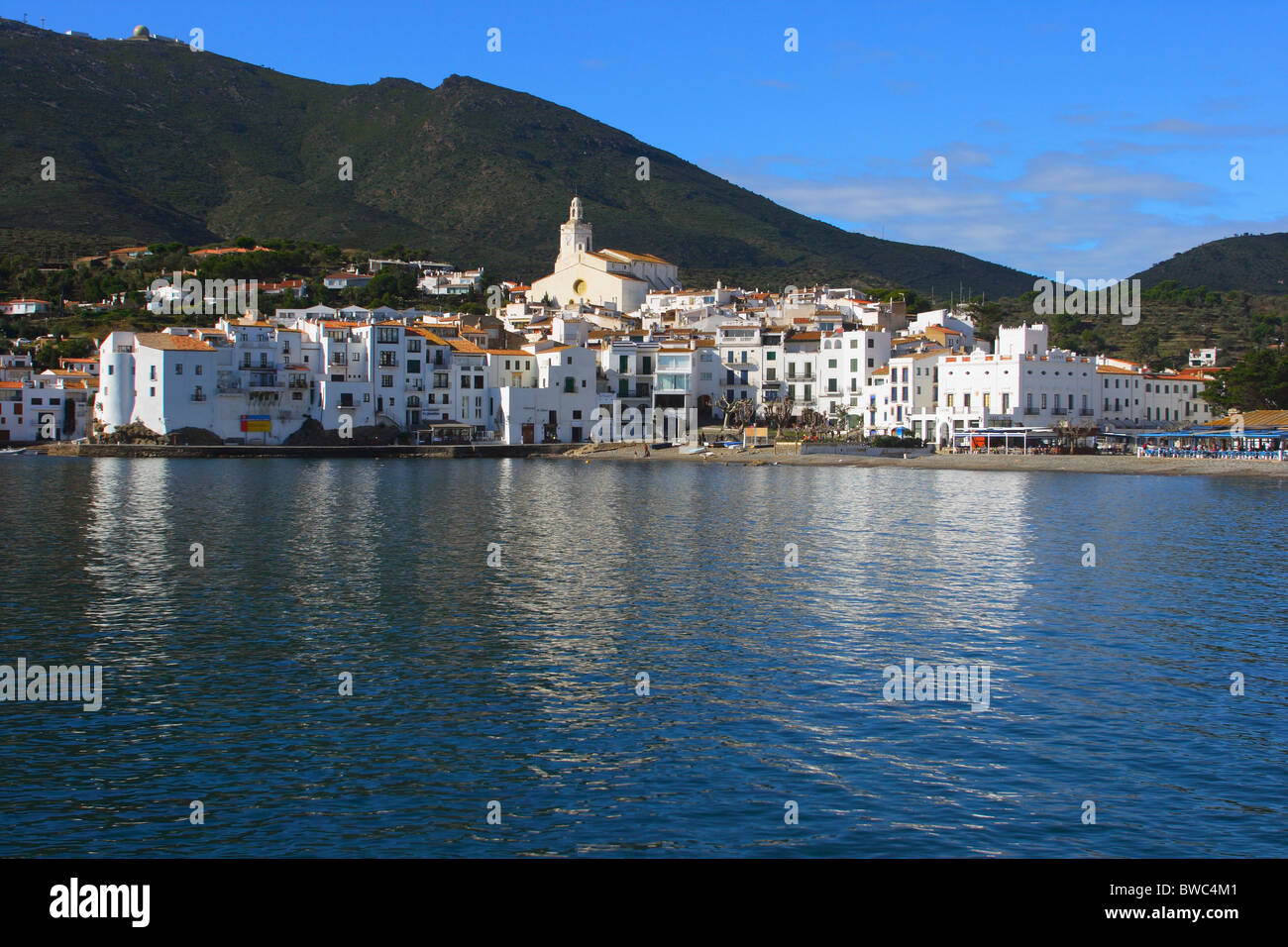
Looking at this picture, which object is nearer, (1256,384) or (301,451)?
(301,451)

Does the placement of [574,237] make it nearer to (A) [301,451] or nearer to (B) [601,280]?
(B) [601,280]

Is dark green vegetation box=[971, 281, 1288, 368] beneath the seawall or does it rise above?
above

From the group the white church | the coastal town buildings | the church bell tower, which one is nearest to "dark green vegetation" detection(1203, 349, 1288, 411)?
the coastal town buildings

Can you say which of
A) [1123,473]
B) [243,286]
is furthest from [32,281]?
[1123,473]

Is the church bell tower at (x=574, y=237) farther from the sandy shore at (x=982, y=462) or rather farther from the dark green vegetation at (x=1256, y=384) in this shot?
the dark green vegetation at (x=1256, y=384)

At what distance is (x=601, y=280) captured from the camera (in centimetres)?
11862

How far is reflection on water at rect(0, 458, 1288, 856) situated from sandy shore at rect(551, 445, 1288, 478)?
109 ft

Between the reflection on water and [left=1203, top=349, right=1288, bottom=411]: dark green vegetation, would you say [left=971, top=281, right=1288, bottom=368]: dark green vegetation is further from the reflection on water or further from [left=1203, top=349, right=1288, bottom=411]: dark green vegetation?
the reflection on water

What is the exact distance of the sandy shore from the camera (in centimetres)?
6644

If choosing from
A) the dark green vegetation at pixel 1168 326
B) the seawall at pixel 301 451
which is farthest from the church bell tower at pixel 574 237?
the seawall at pixel 301 451

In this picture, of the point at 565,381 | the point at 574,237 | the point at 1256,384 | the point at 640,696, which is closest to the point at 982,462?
the point at 1256,384

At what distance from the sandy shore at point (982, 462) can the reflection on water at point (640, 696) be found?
33.1m

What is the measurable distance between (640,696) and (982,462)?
59.8m

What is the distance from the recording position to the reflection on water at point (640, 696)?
36.4ft
